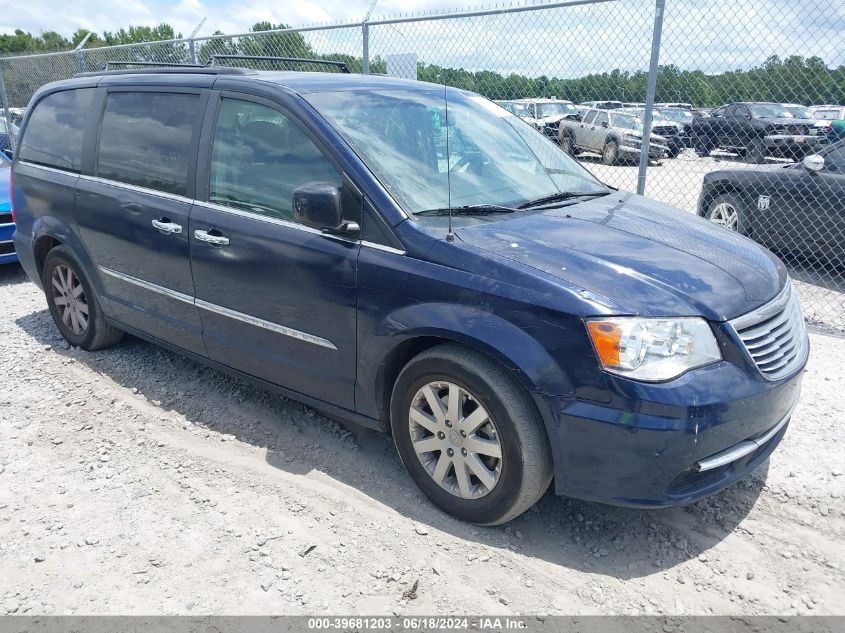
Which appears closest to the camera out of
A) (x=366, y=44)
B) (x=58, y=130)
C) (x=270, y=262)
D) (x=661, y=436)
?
(x=661, y=436)

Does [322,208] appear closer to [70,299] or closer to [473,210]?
[473,210]

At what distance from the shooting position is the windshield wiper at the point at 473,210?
310cm

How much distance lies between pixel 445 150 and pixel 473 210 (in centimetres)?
51

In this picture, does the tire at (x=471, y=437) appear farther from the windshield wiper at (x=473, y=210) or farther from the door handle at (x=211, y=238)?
the door handle at (x=211, y=238)

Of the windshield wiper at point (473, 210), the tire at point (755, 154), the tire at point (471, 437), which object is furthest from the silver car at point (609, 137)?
the tire at point (471, 437)

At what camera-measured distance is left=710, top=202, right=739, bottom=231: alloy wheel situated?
7.58m

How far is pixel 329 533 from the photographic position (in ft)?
9.78

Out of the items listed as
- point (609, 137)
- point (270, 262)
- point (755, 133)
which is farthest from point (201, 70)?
point (609, 137)

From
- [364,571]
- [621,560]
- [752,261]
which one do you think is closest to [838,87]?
[752,261]

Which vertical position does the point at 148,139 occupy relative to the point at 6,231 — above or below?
above

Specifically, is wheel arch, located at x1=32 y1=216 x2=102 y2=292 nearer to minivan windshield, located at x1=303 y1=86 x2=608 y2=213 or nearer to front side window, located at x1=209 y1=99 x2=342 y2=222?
front side window, located at x1=209 y1=99 x2=342 y2=222

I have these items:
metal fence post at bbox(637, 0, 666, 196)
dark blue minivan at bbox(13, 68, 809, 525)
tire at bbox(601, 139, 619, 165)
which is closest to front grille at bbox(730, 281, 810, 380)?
dark blue minivan at bbox(13, 68, 809, 525)

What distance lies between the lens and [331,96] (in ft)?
11.3

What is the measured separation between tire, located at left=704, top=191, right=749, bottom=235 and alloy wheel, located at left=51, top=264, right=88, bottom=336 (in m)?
6.42
